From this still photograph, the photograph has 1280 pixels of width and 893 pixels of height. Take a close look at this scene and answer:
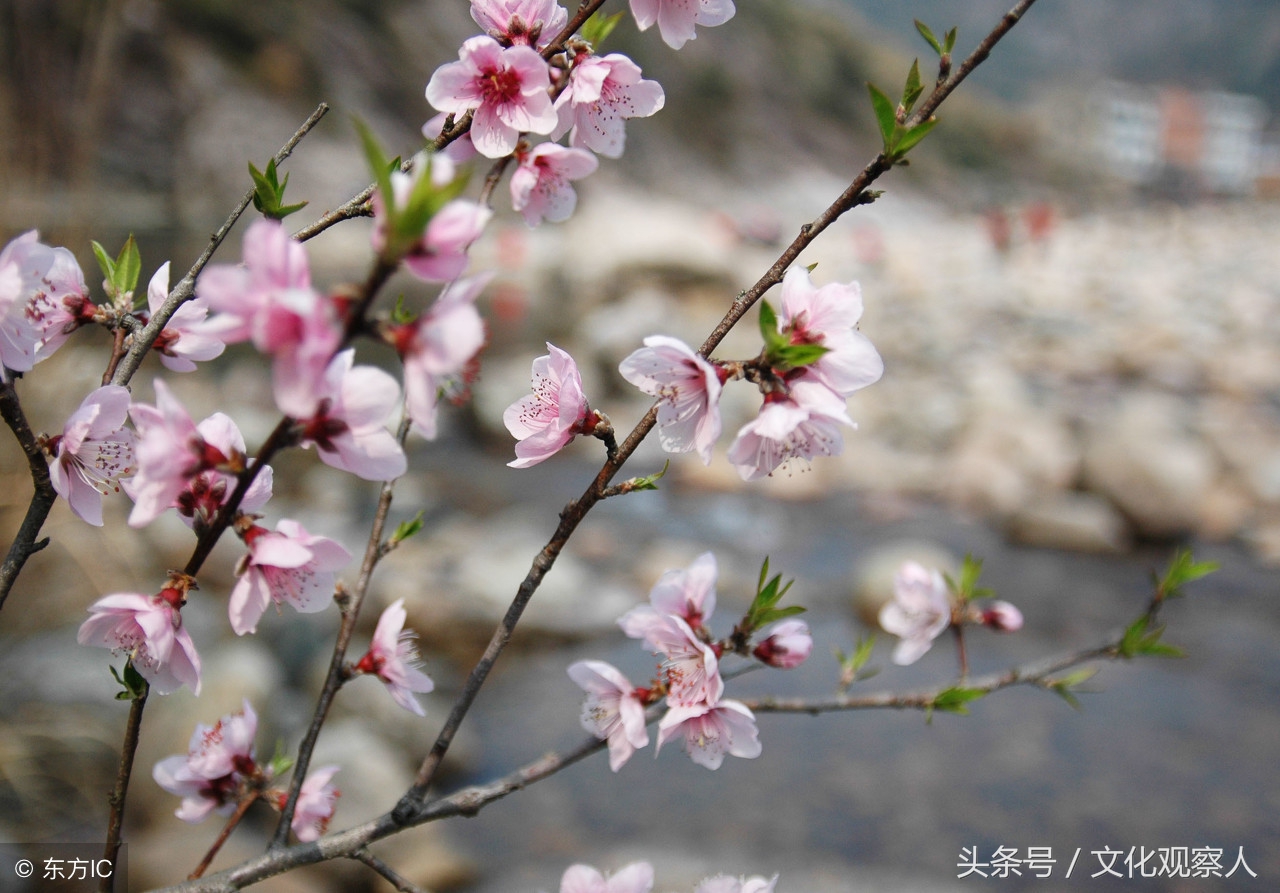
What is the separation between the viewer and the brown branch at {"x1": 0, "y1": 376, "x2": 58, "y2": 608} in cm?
71

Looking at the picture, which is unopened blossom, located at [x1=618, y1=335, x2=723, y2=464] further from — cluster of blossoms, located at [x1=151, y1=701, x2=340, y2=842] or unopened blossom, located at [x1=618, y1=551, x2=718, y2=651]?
cluster of blossoms, located at [x1=151, y1=701, x2=340, y2=842]

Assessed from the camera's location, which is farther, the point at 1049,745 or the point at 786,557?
the point at 786,557

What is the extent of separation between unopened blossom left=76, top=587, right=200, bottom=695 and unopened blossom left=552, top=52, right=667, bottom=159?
59 centimetres

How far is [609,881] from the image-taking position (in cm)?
89

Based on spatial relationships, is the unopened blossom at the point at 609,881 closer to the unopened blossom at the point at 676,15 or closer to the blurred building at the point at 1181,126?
the unopened blossom at the point at 676,15

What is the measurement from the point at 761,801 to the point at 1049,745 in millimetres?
1298

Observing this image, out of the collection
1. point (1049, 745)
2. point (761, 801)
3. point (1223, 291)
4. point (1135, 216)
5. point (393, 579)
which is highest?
point (1135, 216)

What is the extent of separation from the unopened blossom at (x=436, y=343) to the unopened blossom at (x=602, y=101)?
0.43 meters

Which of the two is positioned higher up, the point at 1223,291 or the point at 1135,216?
the point at 1135,216

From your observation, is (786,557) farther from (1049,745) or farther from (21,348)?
(21,348)

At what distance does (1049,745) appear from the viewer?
3740mm

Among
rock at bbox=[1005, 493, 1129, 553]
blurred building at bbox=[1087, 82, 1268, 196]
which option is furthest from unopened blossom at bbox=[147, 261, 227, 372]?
blurred building at bbox=[1087, 82, 1268, 196]

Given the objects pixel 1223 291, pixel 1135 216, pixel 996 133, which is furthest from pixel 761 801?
pixel 996 133

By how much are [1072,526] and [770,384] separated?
5.33 metres
